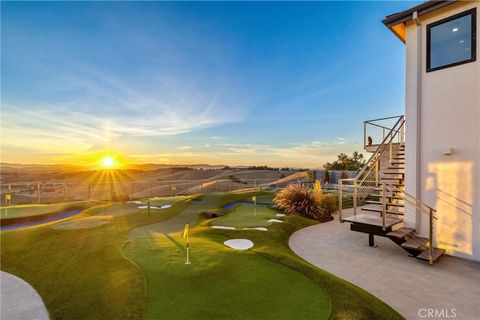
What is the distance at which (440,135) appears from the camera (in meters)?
5.41

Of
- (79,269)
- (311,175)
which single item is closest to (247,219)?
(79,269)

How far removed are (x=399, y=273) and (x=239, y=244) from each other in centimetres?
331

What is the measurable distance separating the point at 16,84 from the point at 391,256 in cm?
1230

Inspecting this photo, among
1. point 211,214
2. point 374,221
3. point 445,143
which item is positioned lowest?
point 211,214

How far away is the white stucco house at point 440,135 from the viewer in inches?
195

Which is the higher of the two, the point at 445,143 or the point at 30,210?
the point at 445,143

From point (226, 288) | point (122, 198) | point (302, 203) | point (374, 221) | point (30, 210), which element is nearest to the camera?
point (226, 288)

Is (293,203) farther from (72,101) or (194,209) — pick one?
(72,101)

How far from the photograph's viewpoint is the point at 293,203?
9.31 metres

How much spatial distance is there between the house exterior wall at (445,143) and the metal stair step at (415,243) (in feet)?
1.72

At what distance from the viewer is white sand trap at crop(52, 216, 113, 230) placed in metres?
6.38

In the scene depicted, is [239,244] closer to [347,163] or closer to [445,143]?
[445,143]

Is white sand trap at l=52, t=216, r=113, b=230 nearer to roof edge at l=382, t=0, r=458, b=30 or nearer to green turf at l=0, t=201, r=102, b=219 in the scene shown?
green turf at l=0, t=201, r=102, b=219

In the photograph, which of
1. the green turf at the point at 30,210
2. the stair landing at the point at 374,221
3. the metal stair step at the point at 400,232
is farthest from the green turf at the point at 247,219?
the green turf at the point at 30,210
